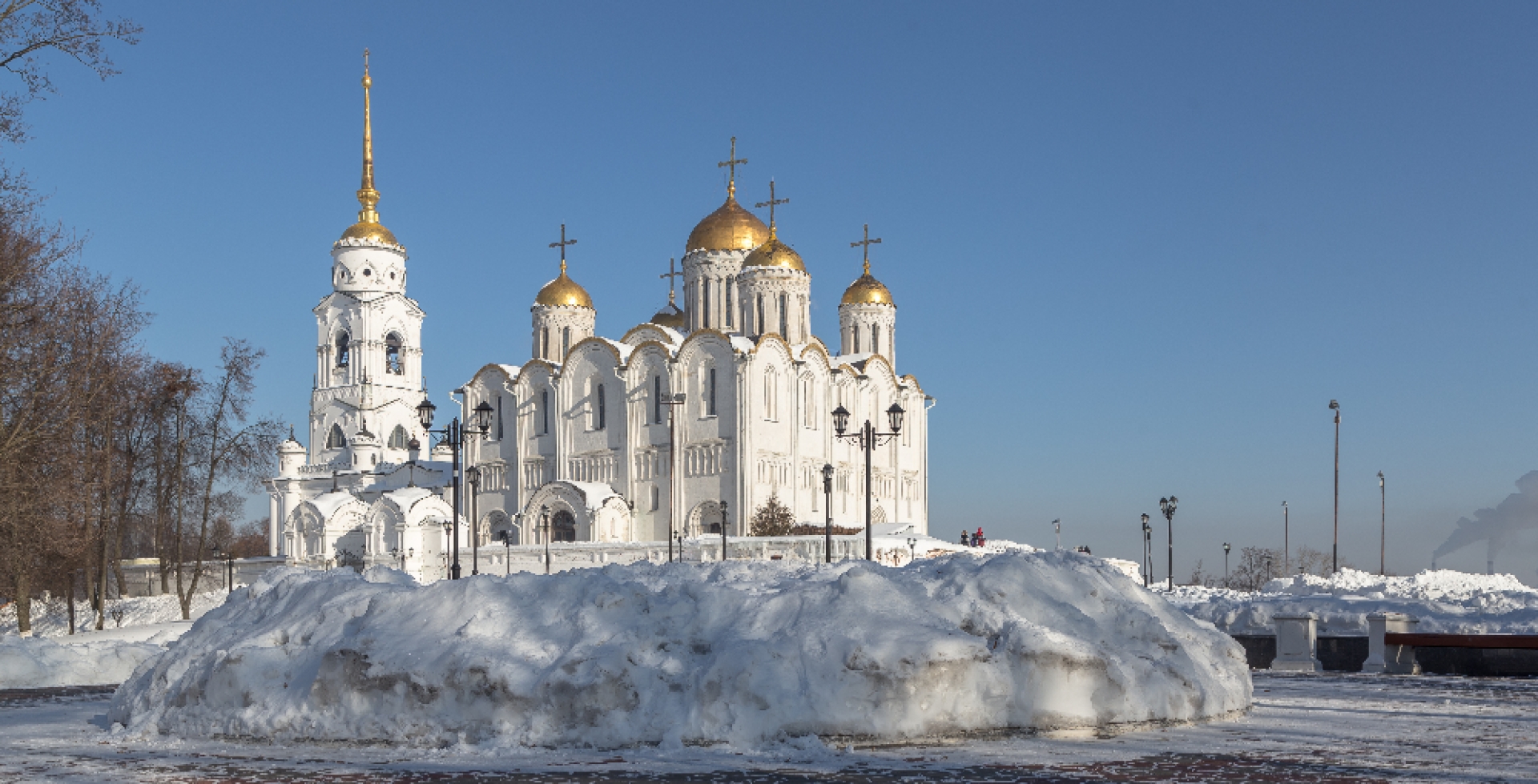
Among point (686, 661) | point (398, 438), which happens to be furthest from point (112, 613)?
point (398, 438)

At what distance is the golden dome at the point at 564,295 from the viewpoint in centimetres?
6450

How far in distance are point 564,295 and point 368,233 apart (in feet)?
34.9

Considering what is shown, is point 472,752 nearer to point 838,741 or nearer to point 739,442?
point 838,741

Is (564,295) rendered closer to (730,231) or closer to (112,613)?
(730,231)

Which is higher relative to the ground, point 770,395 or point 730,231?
point 730,231

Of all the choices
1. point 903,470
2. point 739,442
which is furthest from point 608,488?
point 903,470

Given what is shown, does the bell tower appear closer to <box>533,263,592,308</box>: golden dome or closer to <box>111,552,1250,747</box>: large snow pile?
<box>533,263,592,308</box>: golden dome

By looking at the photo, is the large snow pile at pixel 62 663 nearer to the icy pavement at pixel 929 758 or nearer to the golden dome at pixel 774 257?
the icy pavement at pixel 929 758

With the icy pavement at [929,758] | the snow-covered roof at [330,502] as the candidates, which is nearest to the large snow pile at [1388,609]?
the icy pavement at [929,758]

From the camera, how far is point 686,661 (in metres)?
10.7

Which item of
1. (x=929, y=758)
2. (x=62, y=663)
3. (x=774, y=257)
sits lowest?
(x=62, y=663)

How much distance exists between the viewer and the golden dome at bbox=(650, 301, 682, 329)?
6844cm

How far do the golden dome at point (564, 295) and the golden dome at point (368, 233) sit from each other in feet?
29.1

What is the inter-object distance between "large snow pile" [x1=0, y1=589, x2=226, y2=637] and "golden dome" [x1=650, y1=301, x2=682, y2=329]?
84.5 feet
